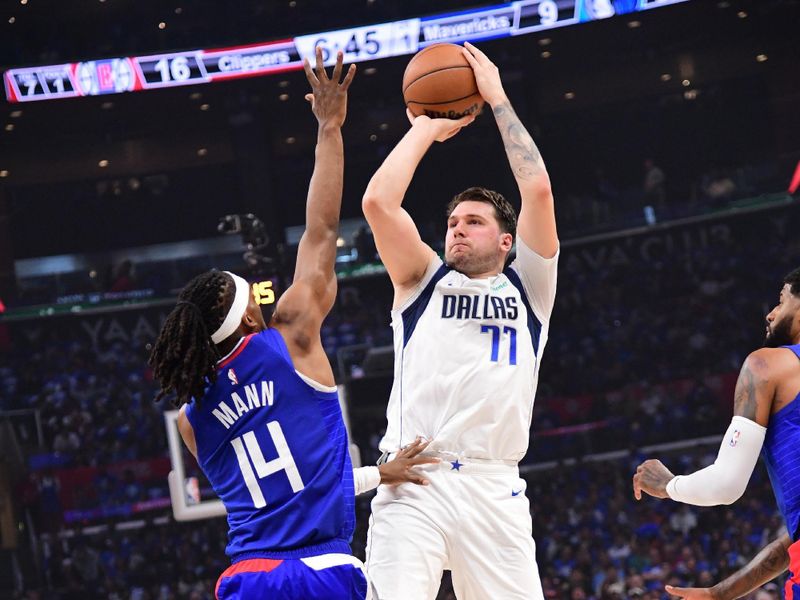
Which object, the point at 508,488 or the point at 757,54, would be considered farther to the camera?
the point at 757,54

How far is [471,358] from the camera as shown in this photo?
3977mm

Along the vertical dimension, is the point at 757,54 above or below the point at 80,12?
below

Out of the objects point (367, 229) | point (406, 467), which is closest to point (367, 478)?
point (406, 467)

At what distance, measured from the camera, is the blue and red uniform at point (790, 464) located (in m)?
3.61

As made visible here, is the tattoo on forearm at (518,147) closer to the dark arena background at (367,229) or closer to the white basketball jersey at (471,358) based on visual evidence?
the white basketball jersey at (471,358)

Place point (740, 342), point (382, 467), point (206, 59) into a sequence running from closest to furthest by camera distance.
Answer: point (382, 467)
point (206, 59)
point (740, 342)

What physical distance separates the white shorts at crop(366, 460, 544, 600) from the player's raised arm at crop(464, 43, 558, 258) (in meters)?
0.95

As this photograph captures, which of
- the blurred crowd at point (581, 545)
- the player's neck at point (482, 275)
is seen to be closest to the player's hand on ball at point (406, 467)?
the player's neck at point (482, 275)

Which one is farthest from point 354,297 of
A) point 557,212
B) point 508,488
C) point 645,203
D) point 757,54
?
point 508,488

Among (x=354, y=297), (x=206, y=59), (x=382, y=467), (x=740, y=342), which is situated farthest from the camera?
(x=354, y=297)

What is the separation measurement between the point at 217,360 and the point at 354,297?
1771 cm

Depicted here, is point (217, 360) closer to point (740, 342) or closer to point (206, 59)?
point (206, 59)

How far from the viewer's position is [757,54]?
21750 mm

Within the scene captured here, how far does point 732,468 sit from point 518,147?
1.49 metres
